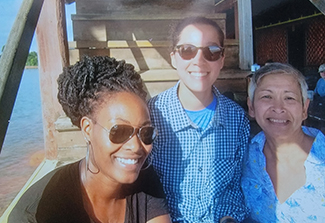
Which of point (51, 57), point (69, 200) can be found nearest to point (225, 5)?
point (51, 57)

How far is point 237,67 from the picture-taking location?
3791 mm

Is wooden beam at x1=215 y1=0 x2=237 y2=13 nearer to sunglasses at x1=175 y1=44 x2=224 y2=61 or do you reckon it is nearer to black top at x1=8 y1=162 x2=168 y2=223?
sunglasses at x1=175 y1=44 x2=224 y2=61

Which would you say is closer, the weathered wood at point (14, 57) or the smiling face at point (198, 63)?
the weathered wood at point (14, 57)

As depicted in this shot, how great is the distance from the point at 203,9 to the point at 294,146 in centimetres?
269

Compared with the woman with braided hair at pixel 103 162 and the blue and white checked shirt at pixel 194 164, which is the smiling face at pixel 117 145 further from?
the blue and white checked shirt at pixel 194 164

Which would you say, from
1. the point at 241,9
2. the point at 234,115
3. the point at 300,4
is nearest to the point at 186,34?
the point at 234,115

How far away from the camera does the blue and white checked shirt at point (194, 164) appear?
1.76 metres

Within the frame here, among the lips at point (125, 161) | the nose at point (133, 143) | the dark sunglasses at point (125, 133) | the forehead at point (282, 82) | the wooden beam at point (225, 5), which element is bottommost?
the lips at point (125, 161)

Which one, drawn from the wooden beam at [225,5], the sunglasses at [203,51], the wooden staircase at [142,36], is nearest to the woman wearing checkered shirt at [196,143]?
the sunglasses at [203,51]

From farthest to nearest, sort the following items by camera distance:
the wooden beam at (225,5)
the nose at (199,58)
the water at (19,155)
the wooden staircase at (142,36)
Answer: the wooden beam at (225,5) < the water at (19,155) < the wooden staircase at (142,36) < the nose at (199,58)

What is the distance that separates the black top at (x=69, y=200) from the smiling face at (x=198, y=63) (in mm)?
576

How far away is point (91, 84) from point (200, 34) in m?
0.74

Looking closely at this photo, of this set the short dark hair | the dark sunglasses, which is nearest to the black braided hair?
the dark sunglasses

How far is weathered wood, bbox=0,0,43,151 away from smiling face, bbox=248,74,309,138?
1.31 m
